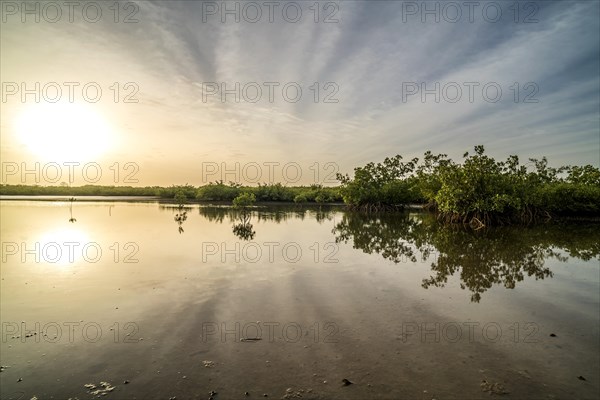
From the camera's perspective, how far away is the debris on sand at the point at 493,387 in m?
4.46

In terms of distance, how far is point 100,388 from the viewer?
14.6 ft

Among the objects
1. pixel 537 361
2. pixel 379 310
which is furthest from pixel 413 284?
pixel 537 361

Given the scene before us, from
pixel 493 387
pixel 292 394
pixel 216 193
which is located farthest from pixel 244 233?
pixel 216 193

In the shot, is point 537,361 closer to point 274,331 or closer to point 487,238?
point 274,331

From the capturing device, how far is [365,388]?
449cm

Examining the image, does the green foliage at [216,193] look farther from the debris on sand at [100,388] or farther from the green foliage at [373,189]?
the debris on sand at [100,388]

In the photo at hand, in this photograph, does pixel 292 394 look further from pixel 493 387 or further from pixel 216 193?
pixel 216 193

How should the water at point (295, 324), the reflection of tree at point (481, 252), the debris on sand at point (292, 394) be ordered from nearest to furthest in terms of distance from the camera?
the debris on sand at point (292, 394) < the water at point (295, 324) < the reflection of tree at point (481, 252)

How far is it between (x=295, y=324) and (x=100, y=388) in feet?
11.5

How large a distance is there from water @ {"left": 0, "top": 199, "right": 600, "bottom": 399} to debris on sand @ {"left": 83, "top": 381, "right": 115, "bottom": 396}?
5 centimetres

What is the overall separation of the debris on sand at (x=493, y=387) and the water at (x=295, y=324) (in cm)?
2

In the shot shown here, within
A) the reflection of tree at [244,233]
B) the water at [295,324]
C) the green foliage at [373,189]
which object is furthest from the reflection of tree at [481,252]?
the green foliage at [373,189]

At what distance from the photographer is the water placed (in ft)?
Answer: 15.3

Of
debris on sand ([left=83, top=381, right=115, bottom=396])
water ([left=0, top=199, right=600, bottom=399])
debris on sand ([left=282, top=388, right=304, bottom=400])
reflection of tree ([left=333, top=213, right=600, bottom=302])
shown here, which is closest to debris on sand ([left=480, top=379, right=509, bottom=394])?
water ([left=0, top=199, right=600, bottom=399])
